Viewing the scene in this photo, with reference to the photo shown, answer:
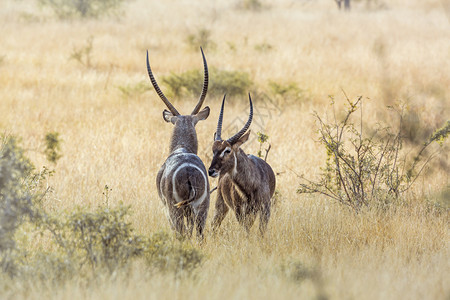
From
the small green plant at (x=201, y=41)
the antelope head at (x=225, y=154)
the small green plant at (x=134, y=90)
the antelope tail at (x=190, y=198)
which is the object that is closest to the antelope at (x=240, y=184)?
the antelope head at (x=225, y=154)

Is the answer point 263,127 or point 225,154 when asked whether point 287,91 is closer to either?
point 263,127

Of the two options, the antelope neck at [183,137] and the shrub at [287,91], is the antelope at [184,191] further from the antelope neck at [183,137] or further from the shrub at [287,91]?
the shrub at [287,91]

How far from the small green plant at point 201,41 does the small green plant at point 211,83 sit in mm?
4918

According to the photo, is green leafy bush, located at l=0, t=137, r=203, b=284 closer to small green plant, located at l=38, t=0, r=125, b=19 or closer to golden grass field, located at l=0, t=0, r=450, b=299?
golden grass field, located at l=0, t=0, r=450, b=299

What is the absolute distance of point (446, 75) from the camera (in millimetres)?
15461

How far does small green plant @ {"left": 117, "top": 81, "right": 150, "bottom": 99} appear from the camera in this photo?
43.0 ft

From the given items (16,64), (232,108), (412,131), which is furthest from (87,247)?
(16,64)

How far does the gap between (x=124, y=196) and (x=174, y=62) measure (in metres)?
9.71

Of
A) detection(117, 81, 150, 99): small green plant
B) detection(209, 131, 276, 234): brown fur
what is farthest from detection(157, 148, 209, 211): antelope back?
detection(117, 81, 150, 99): small green plant

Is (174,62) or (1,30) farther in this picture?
(1,30)

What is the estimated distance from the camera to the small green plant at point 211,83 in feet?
44.7

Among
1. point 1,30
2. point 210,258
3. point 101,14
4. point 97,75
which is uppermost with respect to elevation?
point 101,14

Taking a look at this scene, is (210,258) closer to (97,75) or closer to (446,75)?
(97,75)

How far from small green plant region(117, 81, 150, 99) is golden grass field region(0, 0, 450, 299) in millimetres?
115
